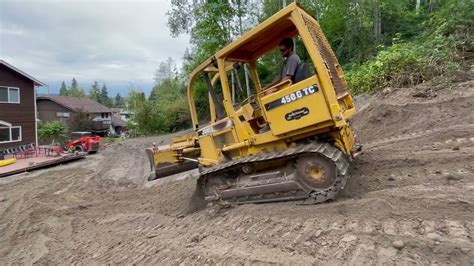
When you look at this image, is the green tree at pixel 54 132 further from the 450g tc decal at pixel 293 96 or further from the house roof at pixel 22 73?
the 450g tc decal at pixel 293 96

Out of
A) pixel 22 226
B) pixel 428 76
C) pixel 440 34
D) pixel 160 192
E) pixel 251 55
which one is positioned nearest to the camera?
pixel 251 55

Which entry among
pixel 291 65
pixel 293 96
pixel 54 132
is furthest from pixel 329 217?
pixel 54 132

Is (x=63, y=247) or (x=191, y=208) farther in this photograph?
(x=191, y=208)

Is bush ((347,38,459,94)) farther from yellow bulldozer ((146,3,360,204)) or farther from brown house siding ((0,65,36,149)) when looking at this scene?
brown house siding ((0,65,36,149))

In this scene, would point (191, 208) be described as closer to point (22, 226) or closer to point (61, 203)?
point (22, 226)

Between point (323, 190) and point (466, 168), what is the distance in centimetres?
205

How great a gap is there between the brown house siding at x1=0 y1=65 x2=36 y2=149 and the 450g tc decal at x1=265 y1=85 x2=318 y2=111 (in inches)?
857

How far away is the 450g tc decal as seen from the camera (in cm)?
439

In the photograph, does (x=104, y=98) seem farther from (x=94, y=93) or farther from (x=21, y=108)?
(x=21, y=108)

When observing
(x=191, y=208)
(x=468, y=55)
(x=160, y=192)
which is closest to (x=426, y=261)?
(x=191, y=208)

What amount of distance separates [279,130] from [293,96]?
521mm

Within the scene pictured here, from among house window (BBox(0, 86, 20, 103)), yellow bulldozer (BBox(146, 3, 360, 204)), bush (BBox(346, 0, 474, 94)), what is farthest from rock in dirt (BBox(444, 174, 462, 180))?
house window (BBox(0, 86, 20, 103))

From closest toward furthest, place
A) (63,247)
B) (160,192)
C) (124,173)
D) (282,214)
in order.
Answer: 1. (282,214)
2. (63,247)
3. (160,192)
4. (124,173)

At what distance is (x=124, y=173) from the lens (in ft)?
40.5
